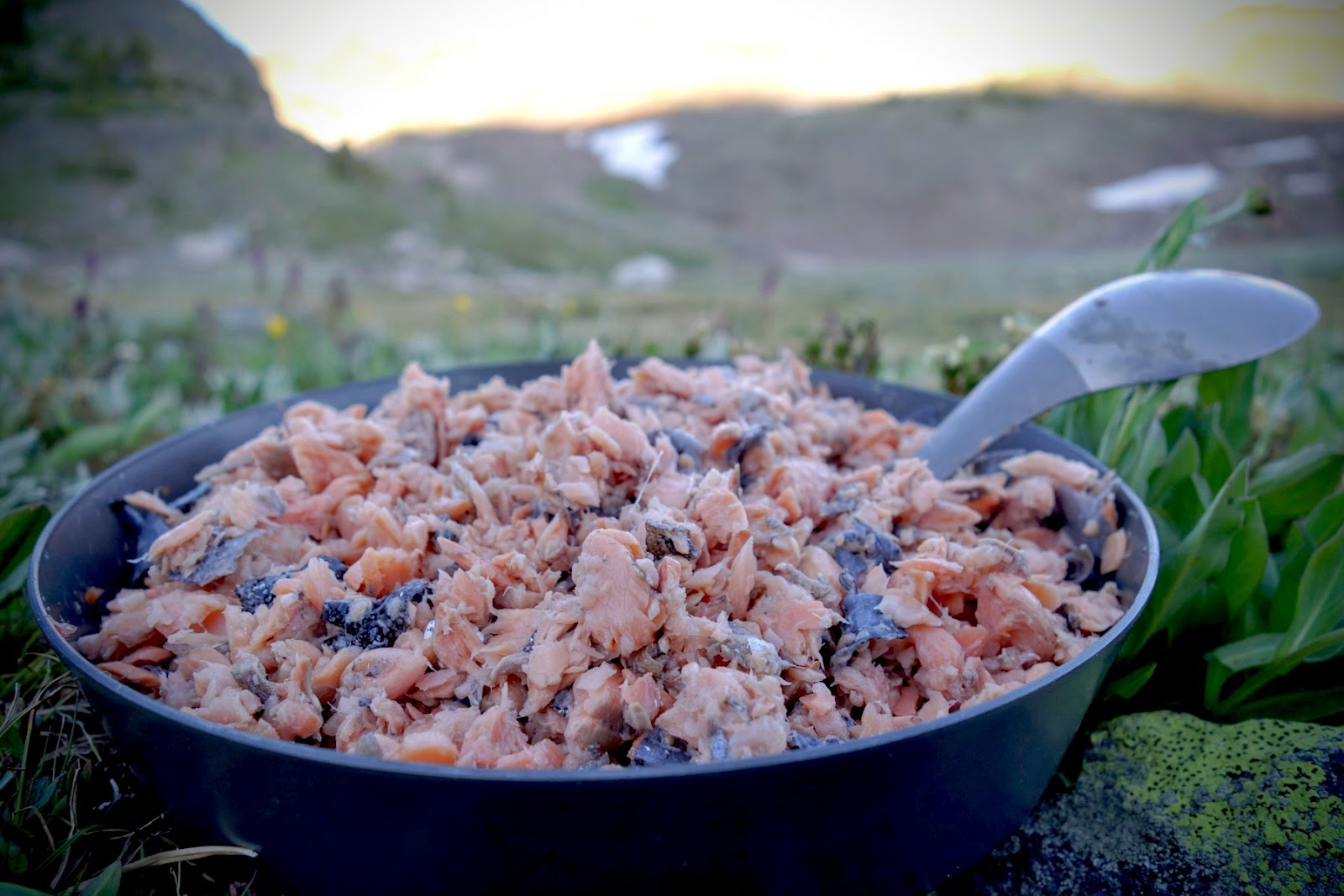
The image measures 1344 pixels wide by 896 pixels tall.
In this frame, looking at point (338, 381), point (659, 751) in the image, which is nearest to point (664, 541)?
point (659, 751)

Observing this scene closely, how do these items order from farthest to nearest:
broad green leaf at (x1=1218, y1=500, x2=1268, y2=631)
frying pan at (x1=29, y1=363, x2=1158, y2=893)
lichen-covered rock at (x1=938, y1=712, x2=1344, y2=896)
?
broad green leaf at (x1=1218, y1=500, x2=1268, y2=631) < lichen-covered rock at (x1=938, y1=712, x2=1344, y2=896) < frying pan at (x1=29, y1=363, x2=1158, y2=893)

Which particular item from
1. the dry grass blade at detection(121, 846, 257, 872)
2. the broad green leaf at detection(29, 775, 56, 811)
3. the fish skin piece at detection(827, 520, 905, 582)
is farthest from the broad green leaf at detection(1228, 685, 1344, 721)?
the broad green leaf at detection(29, 775, 56, 811)

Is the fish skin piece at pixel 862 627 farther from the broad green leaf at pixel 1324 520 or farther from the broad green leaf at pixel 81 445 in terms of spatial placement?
the broad green leaf at pixel 81 445

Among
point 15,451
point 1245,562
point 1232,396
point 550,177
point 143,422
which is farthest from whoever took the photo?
point 550,177

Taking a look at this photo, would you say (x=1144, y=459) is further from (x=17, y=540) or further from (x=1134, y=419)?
(x=17, y=540)

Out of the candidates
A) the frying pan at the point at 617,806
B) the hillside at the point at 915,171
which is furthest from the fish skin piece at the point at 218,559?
the hillside at the point at 915,171

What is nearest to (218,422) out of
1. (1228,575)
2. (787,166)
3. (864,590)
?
(864,590)

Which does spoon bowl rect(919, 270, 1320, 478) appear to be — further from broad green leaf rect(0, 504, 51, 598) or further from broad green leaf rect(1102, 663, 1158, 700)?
broad green leaf rect(0, 504, 51, 598)
